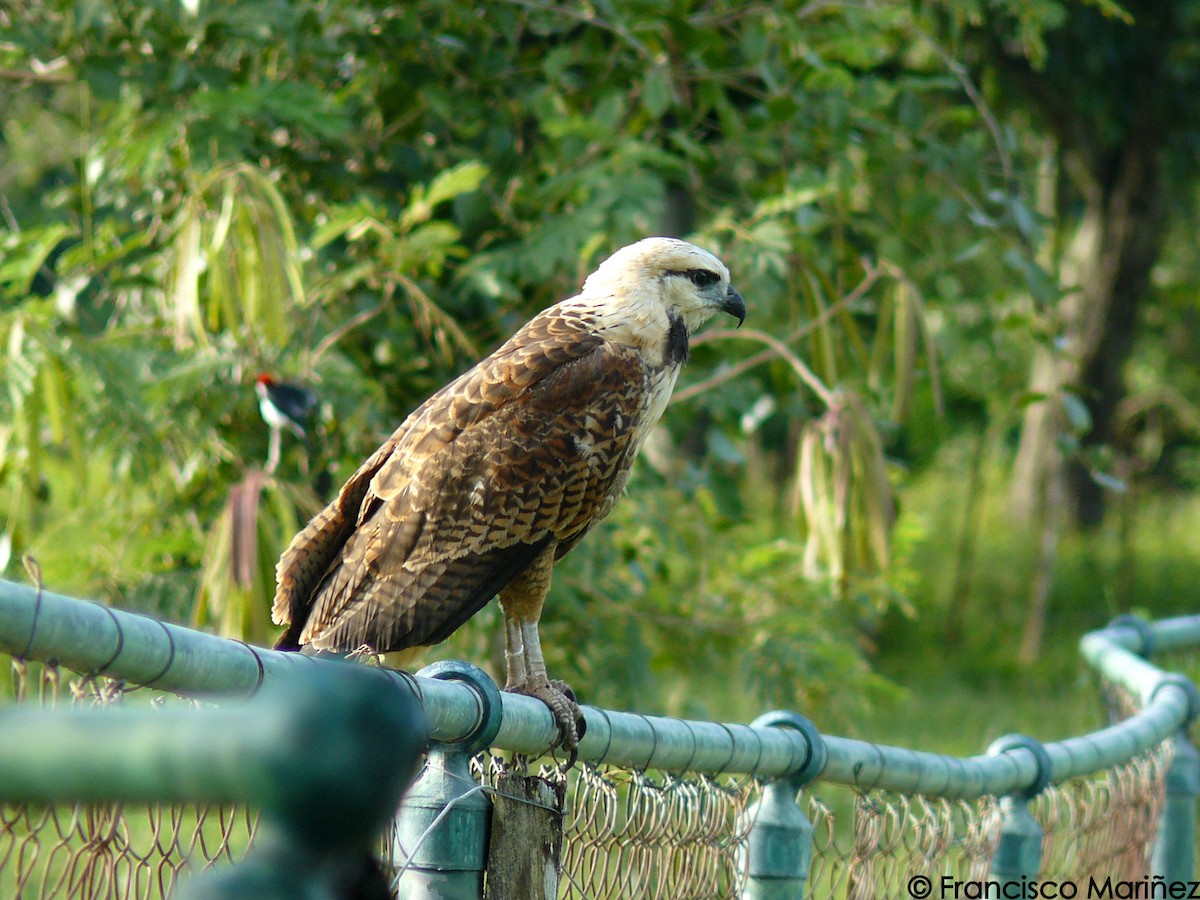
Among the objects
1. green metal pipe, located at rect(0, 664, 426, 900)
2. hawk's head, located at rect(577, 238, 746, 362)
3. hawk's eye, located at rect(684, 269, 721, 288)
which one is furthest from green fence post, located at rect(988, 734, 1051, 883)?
green metal pipe, located at rect(0, 664, 426, 900)

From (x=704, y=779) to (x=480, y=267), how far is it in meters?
2.65

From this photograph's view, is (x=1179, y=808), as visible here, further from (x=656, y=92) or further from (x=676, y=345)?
(x=656, y=92)

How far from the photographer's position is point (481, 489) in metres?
3.14

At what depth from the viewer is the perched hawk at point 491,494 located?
312cm

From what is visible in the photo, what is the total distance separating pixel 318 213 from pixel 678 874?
11.3 ft

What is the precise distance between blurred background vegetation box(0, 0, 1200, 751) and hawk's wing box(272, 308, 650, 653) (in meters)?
0.49

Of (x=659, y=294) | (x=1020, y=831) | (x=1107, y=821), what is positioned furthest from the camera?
(x=659, y=294)

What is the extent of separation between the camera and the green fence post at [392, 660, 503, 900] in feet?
5.33

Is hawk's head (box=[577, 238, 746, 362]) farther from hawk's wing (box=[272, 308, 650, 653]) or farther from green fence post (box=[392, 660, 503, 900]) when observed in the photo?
green fence post (box=[392, 660, 503, 900])

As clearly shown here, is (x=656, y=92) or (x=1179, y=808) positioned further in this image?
(x=656, y=92)

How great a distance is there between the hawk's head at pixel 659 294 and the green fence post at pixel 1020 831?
1.28 m

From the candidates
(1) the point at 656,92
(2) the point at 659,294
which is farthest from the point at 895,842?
(1) the point at 656,92

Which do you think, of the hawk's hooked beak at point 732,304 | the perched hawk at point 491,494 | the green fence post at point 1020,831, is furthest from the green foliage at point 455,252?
the green fence post at point 1020,831

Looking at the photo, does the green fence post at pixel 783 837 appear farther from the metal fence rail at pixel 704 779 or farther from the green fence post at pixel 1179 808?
the green fence post at pixel 1179 808
